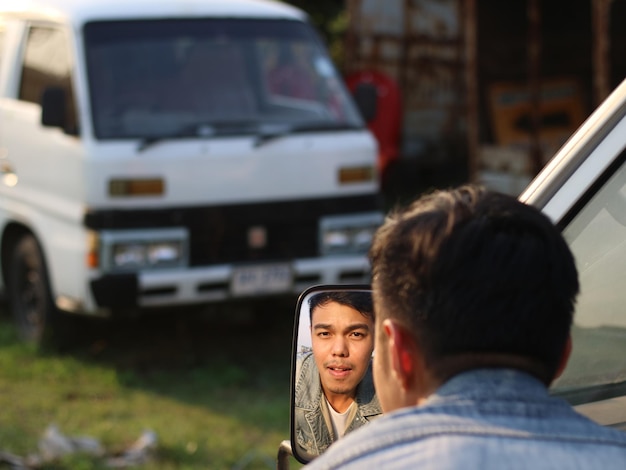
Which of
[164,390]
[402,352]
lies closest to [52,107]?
[164,390]

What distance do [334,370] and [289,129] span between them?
456 centimetres

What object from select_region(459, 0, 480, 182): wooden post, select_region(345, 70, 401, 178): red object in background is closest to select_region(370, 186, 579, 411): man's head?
select_region(459, 0, 480, 182): wooden post

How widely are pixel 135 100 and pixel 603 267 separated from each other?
4.51m

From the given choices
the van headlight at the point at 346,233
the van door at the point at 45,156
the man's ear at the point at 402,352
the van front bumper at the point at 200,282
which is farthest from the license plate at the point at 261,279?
the man's ear at the point at 402,352

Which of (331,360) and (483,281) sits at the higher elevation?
(483,281)

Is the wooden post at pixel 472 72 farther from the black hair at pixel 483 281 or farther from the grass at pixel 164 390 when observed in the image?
the black hair at pixel 483 281

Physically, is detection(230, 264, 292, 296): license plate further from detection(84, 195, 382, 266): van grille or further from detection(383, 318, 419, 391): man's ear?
detection(383, 318, 419, 391): man's ear

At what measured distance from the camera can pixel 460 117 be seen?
12.8 meters

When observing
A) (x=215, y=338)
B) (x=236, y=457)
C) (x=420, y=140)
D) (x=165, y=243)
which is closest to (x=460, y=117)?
(x=420, y=140)

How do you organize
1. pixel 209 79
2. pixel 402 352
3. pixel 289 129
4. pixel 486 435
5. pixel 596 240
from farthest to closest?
pixel 209 79 → pixel 289 129 → pixel 596 240 → pixel 402 352 → pixel 486 435

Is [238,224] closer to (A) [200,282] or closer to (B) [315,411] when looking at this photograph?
(A) [200,282]

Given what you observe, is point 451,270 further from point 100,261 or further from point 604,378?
point 100,261

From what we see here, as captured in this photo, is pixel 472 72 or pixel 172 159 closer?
pixel 172 159

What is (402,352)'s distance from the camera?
1.33 metres
